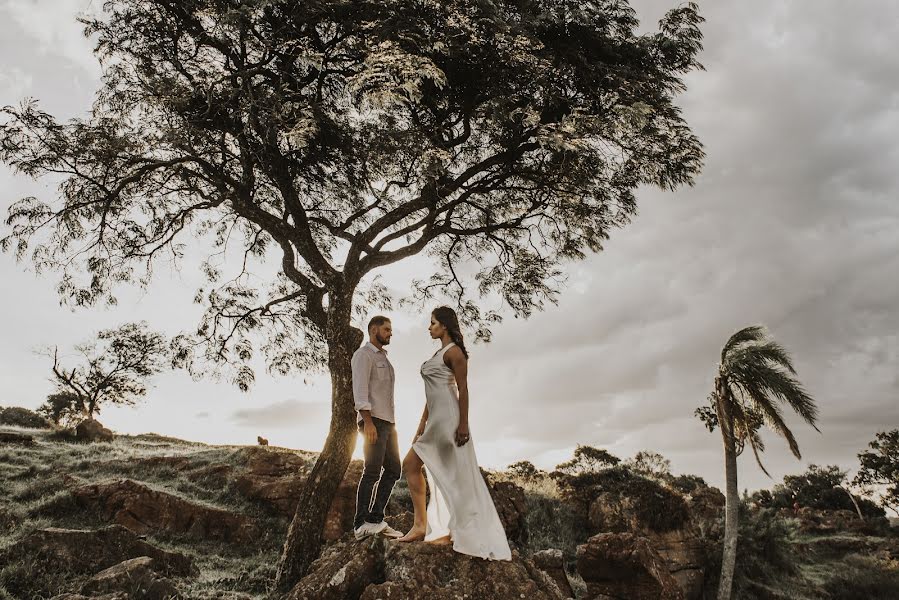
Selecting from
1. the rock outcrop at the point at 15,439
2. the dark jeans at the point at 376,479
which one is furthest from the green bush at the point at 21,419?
the dark jeans at the point at 376,479

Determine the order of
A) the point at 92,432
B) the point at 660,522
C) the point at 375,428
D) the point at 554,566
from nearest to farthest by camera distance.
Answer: the point at 375,428 → the point at 554,566 → the point at 660,522 → the point at 92,432

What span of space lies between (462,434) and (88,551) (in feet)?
21.2

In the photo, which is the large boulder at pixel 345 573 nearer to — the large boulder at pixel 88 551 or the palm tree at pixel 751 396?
the large boulder at pixel 88 551

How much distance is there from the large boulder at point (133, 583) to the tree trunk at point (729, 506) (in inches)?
552

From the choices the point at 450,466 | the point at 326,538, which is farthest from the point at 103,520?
the point at 450,466

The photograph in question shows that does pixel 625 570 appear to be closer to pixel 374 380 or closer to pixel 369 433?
pixel 369 433

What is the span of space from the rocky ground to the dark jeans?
0.38 m

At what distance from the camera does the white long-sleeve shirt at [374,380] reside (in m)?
5.70

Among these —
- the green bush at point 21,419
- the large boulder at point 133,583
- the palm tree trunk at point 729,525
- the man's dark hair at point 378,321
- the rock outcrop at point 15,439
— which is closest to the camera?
the large boulder at point 133,583

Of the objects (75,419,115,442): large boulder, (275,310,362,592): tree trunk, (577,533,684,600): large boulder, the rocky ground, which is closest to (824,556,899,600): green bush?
the rocky ground

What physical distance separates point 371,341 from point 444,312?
1310 millimetres

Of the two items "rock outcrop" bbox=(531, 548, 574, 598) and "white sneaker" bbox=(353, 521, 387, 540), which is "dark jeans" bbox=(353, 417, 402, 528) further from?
"rock outcrop" bbox=(531, 548, 574, 598)

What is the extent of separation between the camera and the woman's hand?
4.91 m

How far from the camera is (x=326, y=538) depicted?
11109 mm
